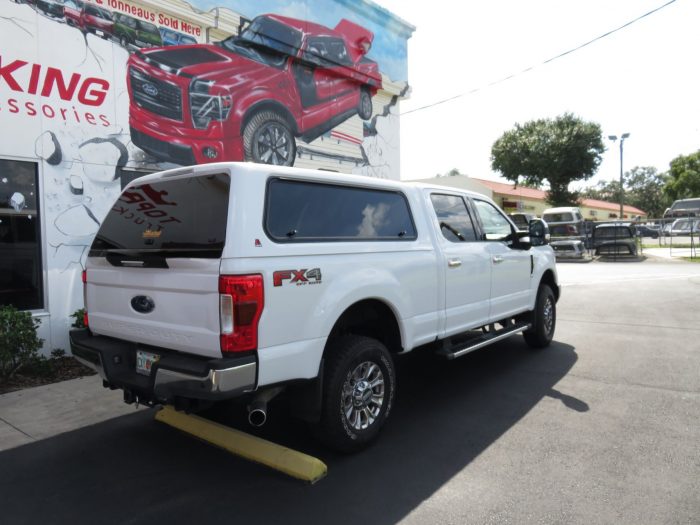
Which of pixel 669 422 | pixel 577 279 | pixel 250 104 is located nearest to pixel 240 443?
pixel 669 422

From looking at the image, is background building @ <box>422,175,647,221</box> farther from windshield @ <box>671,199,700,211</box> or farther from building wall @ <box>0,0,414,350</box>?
building wall @ <box>0,0,414,350</box>

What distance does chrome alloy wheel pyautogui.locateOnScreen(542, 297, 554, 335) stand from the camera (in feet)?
21.6

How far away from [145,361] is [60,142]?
4.33 meters

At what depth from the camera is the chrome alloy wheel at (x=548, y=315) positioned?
658cm

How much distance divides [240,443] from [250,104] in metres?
6.64

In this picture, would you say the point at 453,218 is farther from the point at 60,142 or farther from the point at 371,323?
the point at 60,142

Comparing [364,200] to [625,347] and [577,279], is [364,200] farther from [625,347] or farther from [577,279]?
[577,279]

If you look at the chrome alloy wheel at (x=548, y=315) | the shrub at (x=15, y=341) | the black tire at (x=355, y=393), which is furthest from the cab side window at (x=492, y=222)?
the shrub at (x=15, y=341)

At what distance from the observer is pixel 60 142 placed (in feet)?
21.1

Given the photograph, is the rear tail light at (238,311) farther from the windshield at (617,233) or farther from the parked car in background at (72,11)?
the windshield at (617,233)

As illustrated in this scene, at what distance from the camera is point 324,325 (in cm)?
341

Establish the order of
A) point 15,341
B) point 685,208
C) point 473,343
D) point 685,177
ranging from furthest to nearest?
1. point 685,177
2. point 685,208
3. point 15,341
4. point 473,343

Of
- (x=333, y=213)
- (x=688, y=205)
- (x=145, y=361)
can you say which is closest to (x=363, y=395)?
(x=333, y=213)

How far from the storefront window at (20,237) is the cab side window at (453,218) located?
4.86 metres
